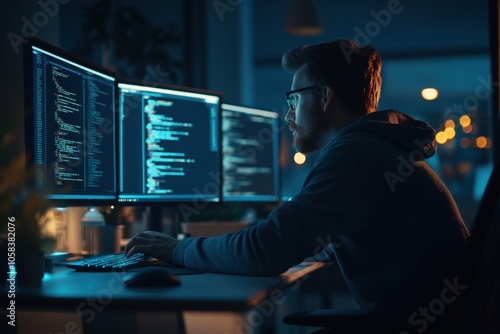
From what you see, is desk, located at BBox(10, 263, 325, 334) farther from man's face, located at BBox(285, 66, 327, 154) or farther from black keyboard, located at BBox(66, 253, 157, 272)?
man's face, located at BBox(285, 66, 327, 154)

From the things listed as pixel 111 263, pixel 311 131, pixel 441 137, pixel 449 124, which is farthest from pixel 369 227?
pixel 449 124

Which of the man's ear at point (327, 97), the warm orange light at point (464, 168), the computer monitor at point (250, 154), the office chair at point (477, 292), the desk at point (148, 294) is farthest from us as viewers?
the warm orange light at point (464, 168)

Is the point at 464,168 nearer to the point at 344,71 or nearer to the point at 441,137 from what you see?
the point at 441,137

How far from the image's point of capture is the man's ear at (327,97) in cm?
187

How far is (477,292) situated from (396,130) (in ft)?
1.45

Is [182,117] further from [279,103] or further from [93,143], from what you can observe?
[279,103]

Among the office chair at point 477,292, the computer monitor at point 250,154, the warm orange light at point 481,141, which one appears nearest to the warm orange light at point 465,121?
the warm orange light at point 481,141

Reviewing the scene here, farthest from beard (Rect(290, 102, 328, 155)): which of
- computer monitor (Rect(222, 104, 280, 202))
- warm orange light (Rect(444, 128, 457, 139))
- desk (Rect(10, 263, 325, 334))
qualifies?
warm orange light (Rect(444, 128, 457, 139))

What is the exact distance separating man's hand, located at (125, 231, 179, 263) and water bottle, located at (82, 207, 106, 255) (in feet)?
1.30

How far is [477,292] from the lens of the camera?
1379 millimetres

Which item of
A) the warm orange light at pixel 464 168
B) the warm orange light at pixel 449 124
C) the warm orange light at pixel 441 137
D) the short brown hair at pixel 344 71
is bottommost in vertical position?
the warm orange light at pixel 464 168

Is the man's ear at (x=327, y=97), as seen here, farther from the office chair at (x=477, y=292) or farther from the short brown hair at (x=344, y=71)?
the office chair at (x=477, y=292)

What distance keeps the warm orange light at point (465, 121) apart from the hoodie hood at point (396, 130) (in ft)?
21.5

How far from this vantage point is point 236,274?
1.59 meters
